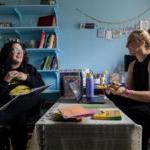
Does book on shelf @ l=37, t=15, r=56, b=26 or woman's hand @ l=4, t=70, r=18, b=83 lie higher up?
book on shelf @ l=37, t=15, r=56, b=26

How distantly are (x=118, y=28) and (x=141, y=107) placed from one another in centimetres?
230

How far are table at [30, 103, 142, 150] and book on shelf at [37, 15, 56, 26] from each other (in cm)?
278

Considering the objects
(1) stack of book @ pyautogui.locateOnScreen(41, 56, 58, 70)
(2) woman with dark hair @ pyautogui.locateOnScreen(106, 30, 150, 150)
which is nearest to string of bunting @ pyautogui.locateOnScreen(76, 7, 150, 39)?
(1) stack of book @ pyautogui.locateOnScreen(41, 56, 58, 70)

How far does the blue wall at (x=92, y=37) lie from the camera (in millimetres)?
4285

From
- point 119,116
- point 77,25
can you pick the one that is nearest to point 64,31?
point 77,25

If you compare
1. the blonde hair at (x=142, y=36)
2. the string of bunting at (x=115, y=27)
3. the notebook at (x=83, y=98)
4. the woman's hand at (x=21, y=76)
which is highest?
the string of bunting at (x=115, y=27)

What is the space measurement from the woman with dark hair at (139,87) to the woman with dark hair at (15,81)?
2.32 feet

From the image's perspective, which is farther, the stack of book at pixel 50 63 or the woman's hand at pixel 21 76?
the stack of book at pixel 50 63

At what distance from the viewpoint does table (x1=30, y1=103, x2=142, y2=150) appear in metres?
1.42

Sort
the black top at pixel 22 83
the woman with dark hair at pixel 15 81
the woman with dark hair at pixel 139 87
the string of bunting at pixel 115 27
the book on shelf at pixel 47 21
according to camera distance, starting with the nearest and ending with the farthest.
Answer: the woman with dark hair at pixel 139 87, the woman with dark hair at pixel 15 81, the black top at pixel 22 83, the book on shelf at pixel 47 21, the string of bunting at pixel 115 27

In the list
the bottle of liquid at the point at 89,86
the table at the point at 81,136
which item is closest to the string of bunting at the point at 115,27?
the bottle of liquid at the point at 89,86

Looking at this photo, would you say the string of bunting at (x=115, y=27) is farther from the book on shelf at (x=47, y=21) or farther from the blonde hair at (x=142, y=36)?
the blonde hair at (x=142, y=36)

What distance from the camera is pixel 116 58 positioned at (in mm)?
4309

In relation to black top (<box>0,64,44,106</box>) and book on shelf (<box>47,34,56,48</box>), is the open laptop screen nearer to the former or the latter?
black top (<box>0,64,44,106</box>)
